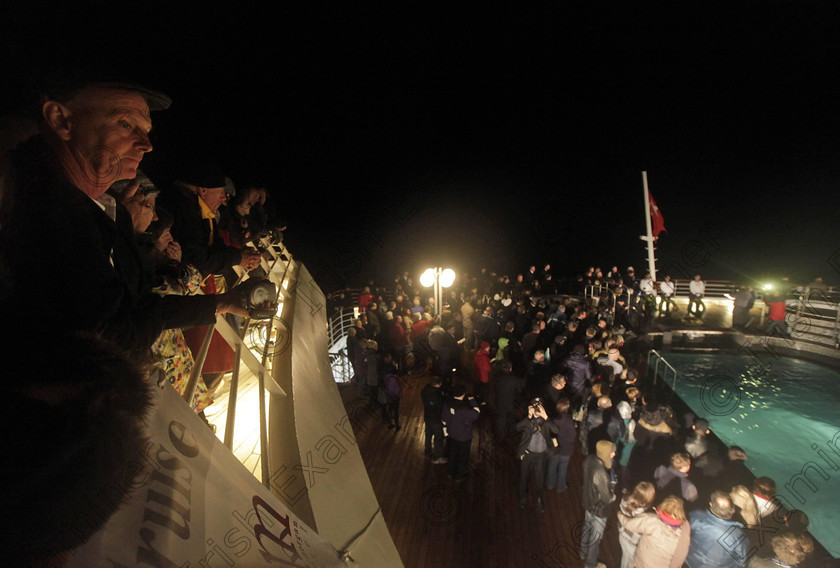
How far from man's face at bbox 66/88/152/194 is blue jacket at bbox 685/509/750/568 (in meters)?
5.28

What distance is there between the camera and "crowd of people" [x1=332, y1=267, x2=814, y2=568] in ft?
11.9

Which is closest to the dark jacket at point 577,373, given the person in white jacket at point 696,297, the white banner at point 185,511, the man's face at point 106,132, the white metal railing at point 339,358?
the white metal railing at point 339,358

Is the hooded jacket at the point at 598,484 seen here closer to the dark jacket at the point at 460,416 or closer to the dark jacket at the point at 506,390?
the dark jacket at the point at 460,416

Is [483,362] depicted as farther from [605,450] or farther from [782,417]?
[782,417]

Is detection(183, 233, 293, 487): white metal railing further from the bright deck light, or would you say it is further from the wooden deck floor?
the bright deck light

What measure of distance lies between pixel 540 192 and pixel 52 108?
6325 centimetres

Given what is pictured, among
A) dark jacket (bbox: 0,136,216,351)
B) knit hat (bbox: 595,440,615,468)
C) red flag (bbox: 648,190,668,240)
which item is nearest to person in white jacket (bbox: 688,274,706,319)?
red flag (bbox: 648,190,668,240)

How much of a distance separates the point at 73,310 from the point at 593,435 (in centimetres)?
589

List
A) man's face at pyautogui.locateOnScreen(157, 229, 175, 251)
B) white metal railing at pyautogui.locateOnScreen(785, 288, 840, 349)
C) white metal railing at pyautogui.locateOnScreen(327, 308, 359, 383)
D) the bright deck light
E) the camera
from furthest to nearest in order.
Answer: white metal railing at pyautogui.locateOnScreen(785, 288, 840, 349) < the bright deck light < white metal railing at pyautogui.locateOnScreen(327, 308, 359, 383) < man's face at pyautogui.locateOnScreen(157, 229, 175, 251) < the camera

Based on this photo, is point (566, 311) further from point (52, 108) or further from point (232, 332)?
point (52, 108)

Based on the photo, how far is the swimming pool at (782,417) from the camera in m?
7.37

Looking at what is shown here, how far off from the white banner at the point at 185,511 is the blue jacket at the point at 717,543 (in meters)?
4.19

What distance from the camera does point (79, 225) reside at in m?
1.06

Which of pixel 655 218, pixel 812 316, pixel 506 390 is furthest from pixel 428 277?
pixel 812 316
